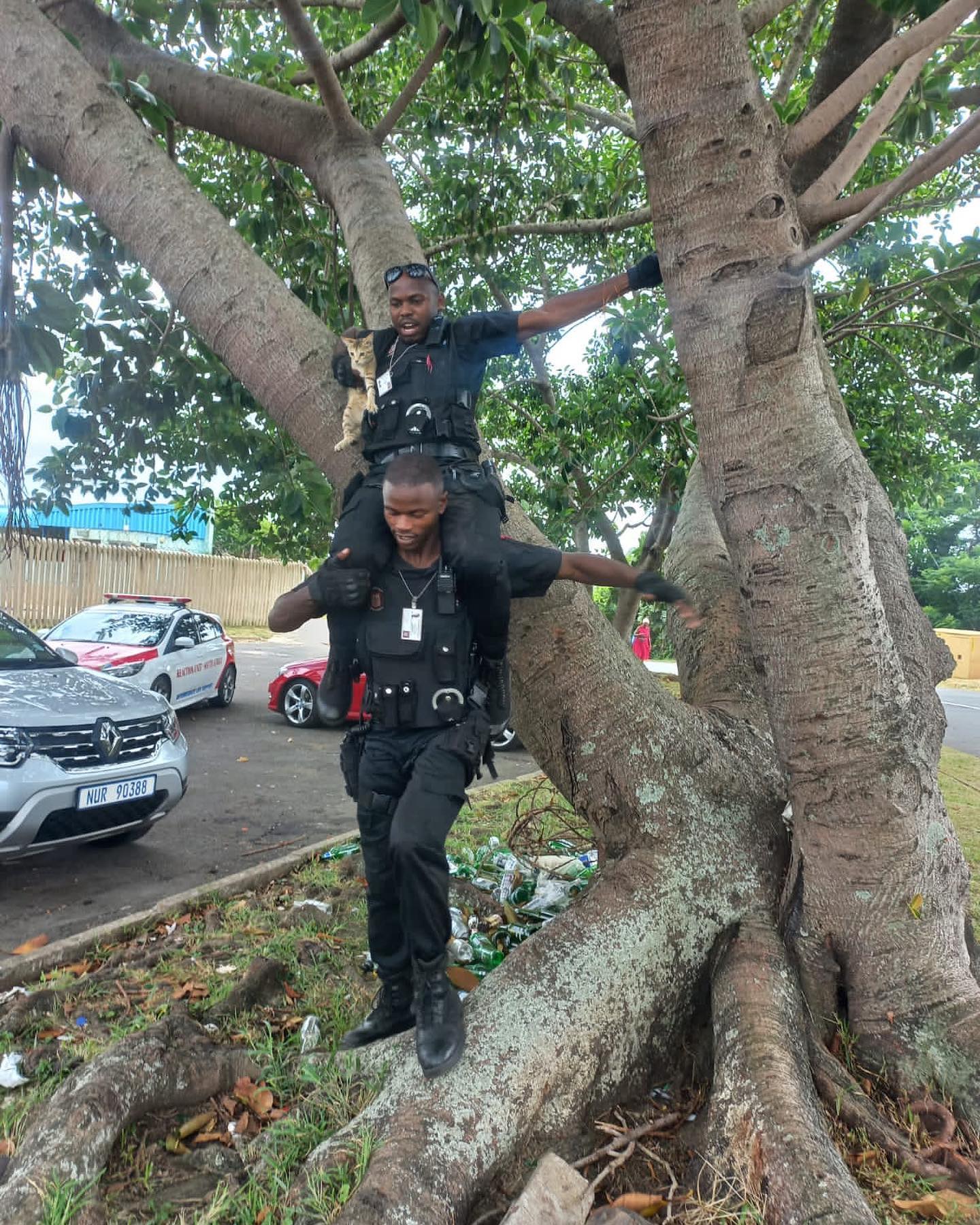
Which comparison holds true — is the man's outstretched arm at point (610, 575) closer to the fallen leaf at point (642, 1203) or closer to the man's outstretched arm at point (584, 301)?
the man's outstretched arm at point (584, 301)

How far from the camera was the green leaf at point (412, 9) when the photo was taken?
9.85 ft

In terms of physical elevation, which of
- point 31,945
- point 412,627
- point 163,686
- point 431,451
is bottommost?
point 31,945

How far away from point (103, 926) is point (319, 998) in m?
1.45

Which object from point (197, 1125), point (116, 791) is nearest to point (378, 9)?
point (197, 1125)

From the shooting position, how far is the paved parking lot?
492cm

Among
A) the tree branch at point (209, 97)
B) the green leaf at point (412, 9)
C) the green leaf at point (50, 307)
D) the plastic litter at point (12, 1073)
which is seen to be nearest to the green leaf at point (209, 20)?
the tree branch at point (209, 97)

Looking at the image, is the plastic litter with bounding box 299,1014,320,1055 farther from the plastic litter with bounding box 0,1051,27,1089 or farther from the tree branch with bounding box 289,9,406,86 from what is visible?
the tree branch with bounding box 289,9,406,86

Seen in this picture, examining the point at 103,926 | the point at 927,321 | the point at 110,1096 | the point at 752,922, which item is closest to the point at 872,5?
the point at 927,321

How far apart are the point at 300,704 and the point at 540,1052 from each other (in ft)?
29.9

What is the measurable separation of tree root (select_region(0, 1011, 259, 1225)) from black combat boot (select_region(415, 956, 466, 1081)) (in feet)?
2.42

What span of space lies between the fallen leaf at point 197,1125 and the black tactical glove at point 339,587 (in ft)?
5.22

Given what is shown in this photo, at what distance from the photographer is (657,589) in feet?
9.61

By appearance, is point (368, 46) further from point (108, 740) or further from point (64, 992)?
point (64, 992)

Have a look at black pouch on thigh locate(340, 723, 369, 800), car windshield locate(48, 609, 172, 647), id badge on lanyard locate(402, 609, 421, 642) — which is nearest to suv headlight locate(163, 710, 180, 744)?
black pouch on thigh locate(340, 723, 369, 800)
